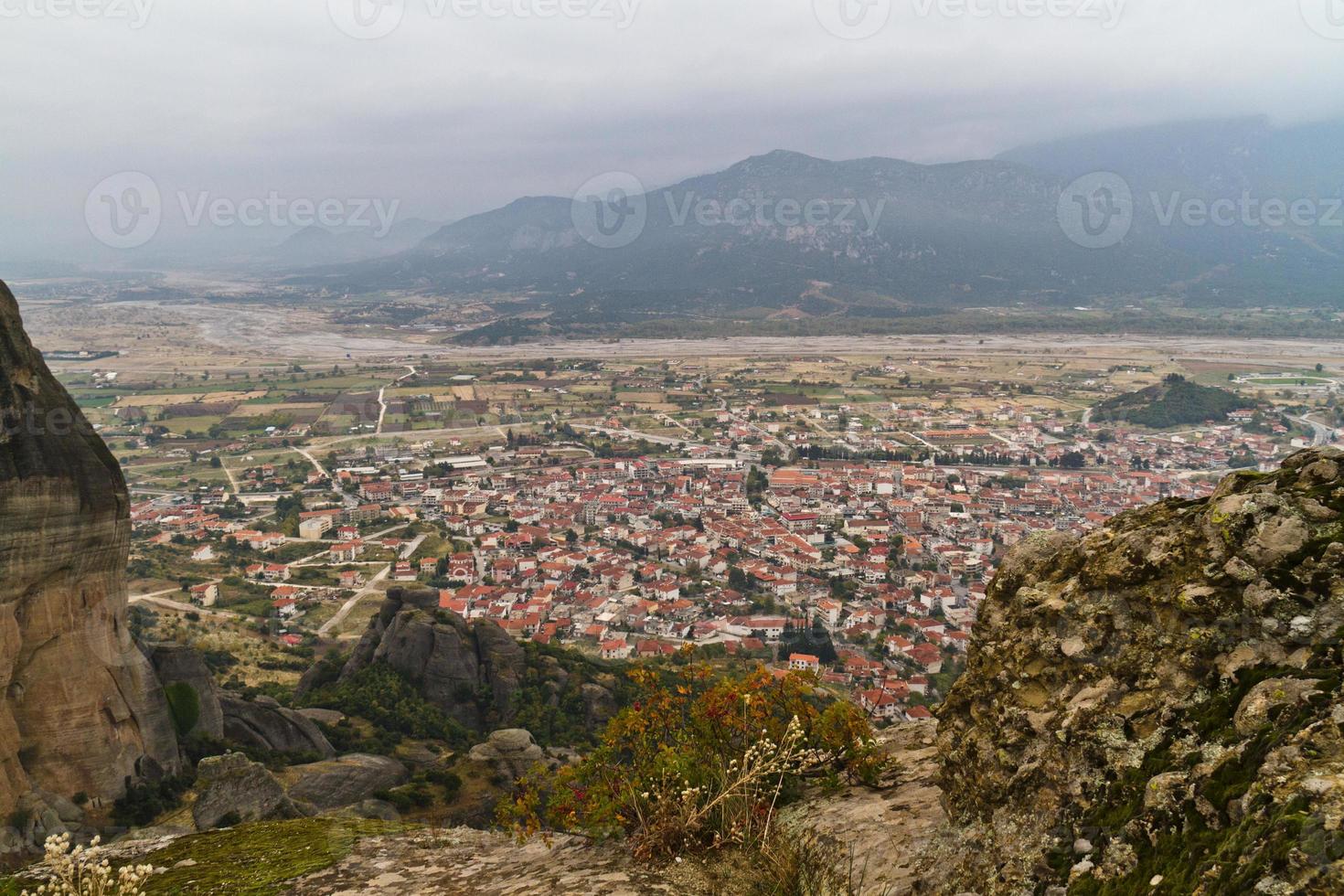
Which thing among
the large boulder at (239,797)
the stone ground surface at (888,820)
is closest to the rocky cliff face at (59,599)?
the large boulder at (239,797)

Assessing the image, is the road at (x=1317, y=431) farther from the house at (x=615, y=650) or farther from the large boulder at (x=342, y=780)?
the large boulder at (x=342, y=780)

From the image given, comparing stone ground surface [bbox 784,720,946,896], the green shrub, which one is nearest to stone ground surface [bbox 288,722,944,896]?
stone ground surface [bbox 784,720,946,896]

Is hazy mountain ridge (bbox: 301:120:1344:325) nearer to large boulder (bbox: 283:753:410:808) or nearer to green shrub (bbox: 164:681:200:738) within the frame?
large boulder (bbox: 283:753:410:808)

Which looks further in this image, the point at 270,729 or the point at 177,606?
the point at 177,606

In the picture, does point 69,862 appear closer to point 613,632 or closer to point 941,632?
point 613,632

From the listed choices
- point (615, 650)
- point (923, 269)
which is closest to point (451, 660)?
point (615, 650)

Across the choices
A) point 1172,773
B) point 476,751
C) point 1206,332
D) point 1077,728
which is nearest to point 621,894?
point 1077,728

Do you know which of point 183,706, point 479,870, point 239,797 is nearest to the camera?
point 479,870

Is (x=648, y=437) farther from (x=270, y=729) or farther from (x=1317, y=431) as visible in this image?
(x=270, y=729)
